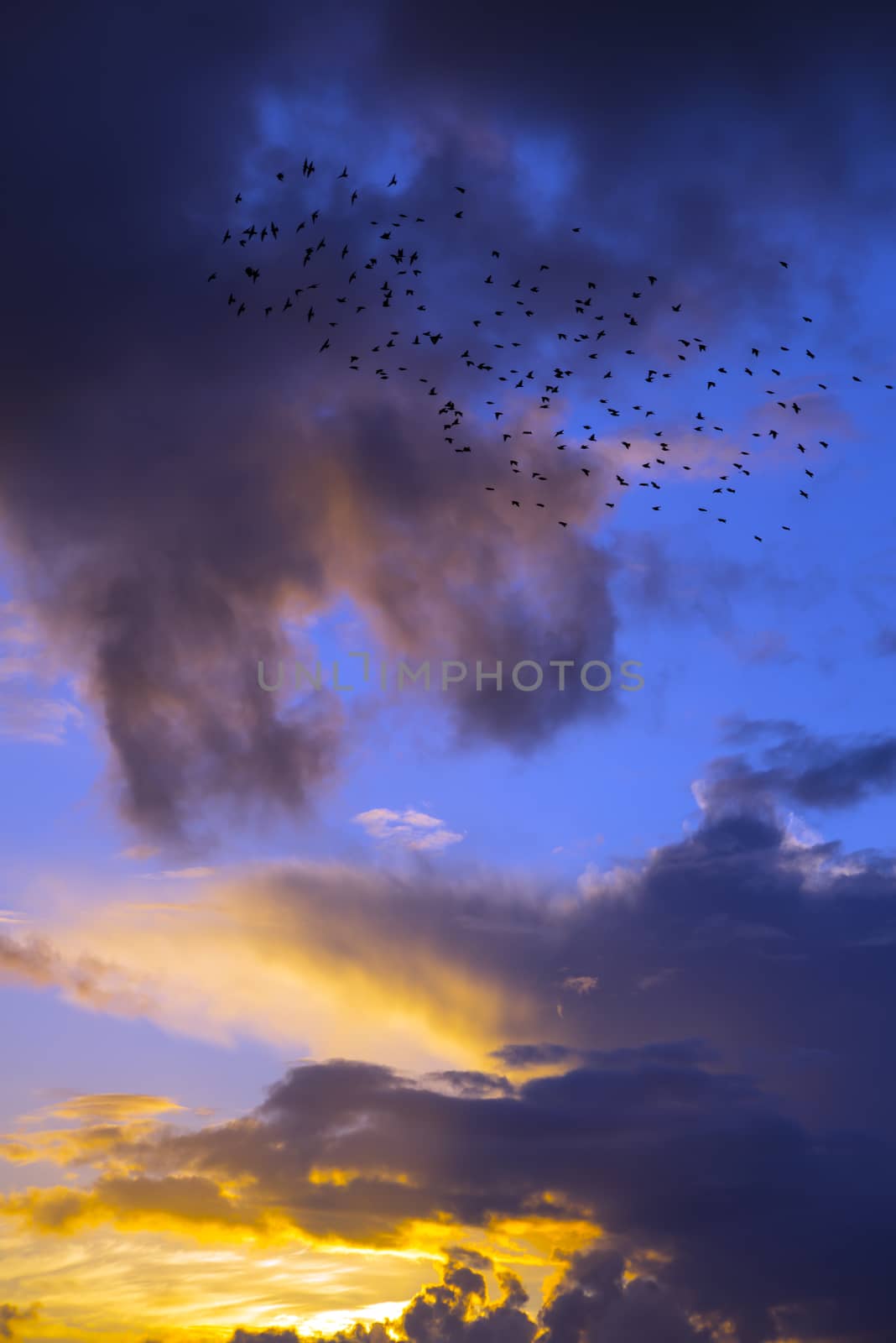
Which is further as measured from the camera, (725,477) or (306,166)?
(725,477)

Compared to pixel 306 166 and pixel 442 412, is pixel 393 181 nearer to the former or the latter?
pixel 306 166

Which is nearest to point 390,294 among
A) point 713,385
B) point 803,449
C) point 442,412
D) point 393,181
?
point 442,412

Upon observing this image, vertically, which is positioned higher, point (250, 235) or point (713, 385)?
point (250, 235)

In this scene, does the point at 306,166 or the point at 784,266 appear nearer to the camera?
the point at 306,166

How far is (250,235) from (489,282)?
849 inches

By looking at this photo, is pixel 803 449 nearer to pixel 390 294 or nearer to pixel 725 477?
pixel 725 477

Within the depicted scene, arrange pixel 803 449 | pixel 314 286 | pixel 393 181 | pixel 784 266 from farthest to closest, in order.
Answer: pixel 803 449
pixel 784 266
pixel 314 286
pixel 393 181

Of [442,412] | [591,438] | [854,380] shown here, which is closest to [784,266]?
[854,380]

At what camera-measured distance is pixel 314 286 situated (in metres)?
121

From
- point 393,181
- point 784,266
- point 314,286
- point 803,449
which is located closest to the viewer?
point 393,181

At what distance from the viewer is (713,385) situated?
127m

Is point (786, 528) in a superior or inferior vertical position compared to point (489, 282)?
inferior

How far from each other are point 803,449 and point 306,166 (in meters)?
58.1

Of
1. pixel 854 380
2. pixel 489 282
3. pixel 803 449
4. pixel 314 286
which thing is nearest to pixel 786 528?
pixel 803 449
